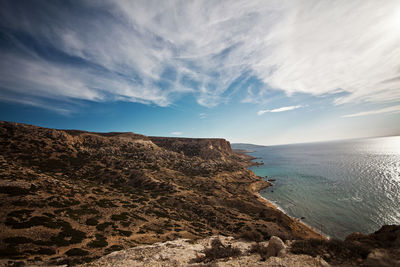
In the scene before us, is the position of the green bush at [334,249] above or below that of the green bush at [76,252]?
above

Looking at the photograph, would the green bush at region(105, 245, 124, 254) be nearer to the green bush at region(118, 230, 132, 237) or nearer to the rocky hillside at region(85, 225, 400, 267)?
the rocky hillside at region(85, 225, 400, 267)

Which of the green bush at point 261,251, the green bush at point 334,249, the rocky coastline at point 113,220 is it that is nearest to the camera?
the green bush at point 334,249

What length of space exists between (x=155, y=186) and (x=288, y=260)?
147 feet

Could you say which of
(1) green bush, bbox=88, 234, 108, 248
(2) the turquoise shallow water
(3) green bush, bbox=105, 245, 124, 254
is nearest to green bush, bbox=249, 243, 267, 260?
(3) green bush, bbox=105, 245, 124, 254

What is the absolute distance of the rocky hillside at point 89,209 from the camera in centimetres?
1609

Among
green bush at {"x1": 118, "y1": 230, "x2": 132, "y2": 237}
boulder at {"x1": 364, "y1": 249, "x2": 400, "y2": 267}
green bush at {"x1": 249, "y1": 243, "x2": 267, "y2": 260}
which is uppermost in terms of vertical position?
boulder at {"x1": 364, "y1": 249, "x2": 400, "y2": 267}

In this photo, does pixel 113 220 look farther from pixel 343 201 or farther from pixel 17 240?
pixel 343 201

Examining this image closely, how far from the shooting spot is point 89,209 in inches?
996

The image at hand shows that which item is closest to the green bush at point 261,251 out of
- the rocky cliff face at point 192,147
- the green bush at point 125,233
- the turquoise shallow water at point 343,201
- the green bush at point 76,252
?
the green bush at point 76,252

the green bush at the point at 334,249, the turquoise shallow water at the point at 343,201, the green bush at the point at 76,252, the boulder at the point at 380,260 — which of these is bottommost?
the turquoise shallow water at the point at 343,201

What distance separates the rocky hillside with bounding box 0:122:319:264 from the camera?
1609 centimetres

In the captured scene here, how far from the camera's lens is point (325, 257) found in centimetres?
914

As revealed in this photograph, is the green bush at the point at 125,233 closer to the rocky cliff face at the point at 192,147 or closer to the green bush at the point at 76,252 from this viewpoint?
the green bush at the point at 76,252

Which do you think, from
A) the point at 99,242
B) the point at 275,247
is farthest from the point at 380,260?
the point at 99,242
